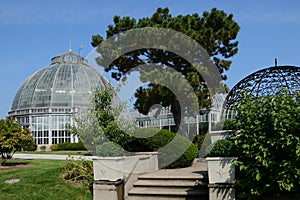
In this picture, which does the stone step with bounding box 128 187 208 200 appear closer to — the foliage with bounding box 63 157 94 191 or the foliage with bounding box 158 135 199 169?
the foliage with bounding box 63 157 94 191

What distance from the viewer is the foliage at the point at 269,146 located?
16.3 ft

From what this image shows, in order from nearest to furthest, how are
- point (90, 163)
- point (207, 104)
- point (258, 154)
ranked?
1. point (258, 154)
2. point (90, 163)
3. point (207, 104)

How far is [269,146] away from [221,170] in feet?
3.01

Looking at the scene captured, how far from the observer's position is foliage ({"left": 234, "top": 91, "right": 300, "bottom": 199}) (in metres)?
4.95

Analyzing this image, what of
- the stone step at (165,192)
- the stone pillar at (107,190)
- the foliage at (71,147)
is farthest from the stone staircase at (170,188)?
the foliage at (71,147)

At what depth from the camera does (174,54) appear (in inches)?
618

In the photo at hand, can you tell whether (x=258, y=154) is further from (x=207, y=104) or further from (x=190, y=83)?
(x=207, y=104)

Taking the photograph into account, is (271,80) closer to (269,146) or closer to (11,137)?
(269,146)

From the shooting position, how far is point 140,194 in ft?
22.2

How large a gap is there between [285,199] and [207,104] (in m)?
11.1

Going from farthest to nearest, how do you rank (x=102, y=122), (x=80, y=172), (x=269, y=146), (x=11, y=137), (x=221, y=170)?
(x=11, y=137) < (x=102, y=122) < (x=80, y=172) < (x=221, y=170) < (x=269, y=146)

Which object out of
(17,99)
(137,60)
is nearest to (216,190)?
(137,60)

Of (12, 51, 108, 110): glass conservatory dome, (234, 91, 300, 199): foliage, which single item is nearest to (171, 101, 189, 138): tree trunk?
(234, 91, 300, 199): foliage

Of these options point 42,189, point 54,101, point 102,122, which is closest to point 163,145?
point 102,122
